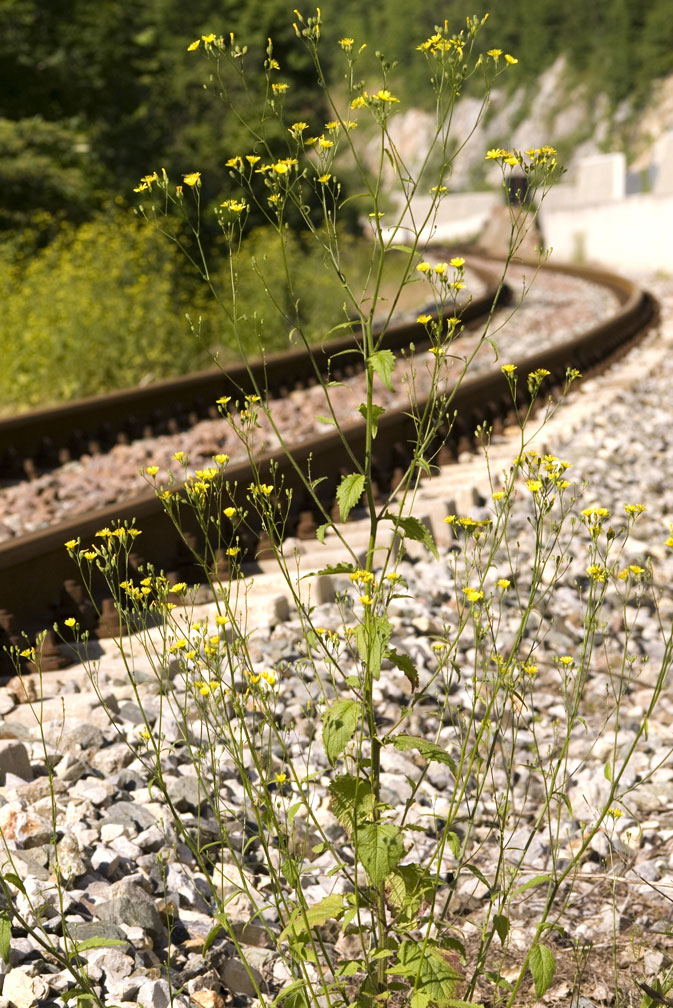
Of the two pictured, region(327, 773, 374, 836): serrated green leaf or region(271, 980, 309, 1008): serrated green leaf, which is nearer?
region(271, 980, 309, 1008): serrated green leaf

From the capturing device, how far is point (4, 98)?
2025 cm

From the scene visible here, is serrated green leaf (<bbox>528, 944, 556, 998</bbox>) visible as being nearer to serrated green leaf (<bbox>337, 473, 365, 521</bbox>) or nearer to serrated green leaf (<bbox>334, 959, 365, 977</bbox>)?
serrated green leaf (<bbox>334, 959, 365, 977</bbox>)

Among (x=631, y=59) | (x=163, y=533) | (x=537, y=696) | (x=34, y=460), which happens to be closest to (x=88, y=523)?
(x=163, y=533)

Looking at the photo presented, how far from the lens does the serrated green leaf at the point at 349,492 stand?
2.40 m

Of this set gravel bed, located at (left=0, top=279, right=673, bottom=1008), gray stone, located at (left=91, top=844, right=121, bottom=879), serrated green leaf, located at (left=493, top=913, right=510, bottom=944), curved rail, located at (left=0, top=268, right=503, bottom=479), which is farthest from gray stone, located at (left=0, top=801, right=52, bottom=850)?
curved rail, located at (left=0, top=268, right=503, bottom=479)

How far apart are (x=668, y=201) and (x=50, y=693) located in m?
25.7

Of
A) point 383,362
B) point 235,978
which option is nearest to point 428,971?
point 235,978

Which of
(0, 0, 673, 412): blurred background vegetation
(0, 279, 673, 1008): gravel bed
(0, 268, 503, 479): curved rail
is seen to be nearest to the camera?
(0, 279, 673, 1008): gravel bed

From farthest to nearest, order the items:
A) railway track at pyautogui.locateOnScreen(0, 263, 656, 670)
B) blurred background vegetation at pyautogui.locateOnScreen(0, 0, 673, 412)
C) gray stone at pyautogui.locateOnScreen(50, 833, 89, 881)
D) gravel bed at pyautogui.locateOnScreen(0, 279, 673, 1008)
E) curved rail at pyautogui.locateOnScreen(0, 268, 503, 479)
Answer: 1. blurred background vegetation at pyautogui.locateOnScreen(0, 0, 673, 412)
2. curved rail at pyautogui.locateOnScreen(0, 268, 503, 479)
3. railway track at pyautogui.locateOnScreen(0, 263, 656, 670)
4. gray stone at pyautogui.locateOnScreen(50, 833, 89, 881)
5. gravel bed at pyautogui.locateOnScreen(0, 279, 673, 1008)

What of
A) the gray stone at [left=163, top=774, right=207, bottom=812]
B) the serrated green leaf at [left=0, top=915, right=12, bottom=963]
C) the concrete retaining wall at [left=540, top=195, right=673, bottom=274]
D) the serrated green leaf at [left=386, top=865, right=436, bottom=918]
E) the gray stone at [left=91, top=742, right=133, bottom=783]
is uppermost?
the serrated green leaf at [left=0, top=915, right=12, bottom=963]

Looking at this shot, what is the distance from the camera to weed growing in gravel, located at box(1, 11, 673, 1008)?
233 centimetres

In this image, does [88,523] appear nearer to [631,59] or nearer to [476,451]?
[476,451]

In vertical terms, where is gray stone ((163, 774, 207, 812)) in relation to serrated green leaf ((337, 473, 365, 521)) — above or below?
below

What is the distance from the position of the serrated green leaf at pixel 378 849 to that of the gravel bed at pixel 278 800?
11.2 inches
